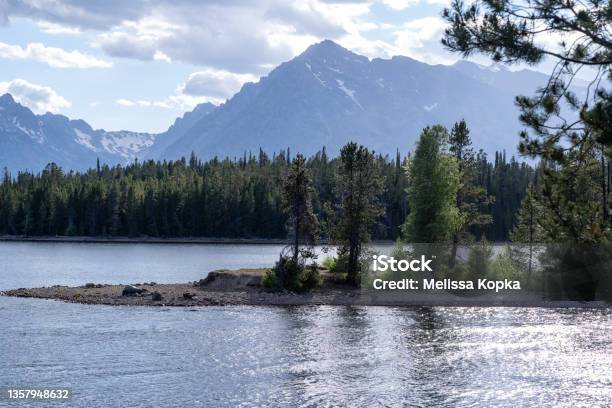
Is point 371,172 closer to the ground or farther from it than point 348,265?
farther from it

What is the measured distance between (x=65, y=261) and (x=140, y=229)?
74280 millimetres

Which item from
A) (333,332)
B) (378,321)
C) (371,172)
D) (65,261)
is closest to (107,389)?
(333,332)

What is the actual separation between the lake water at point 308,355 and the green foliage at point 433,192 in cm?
1309

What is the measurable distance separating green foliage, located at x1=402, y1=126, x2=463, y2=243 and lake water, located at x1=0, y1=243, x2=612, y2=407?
1309 cm

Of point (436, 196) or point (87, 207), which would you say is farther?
point (87, 207)

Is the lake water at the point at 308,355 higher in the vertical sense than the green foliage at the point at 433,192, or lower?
lower

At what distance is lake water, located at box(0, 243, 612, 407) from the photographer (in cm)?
3144

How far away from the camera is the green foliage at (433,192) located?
7544 cm

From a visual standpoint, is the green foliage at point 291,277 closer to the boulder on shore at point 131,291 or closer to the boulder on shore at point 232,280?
the boulder on shore at point 232,280

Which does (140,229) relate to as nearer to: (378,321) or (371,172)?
(371,172)

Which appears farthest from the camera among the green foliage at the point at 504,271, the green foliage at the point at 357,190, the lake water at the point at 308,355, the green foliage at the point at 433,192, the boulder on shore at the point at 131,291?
the green foliage at the point at 433,192

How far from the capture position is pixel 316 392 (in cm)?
3167

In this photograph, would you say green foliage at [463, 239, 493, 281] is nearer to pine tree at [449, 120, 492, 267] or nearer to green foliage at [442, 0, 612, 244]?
pine tree at [449, 120, 492, 267]

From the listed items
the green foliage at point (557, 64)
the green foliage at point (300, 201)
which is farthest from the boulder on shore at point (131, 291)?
the green foliage at point (557, 64)
